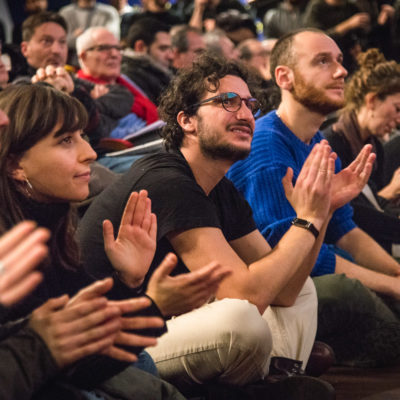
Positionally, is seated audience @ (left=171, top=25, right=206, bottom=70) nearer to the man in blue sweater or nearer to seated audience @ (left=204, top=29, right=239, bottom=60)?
seated audience @ (left=204, top=29, right=239, bottom=60)

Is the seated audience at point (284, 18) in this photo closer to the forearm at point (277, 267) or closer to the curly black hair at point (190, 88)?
the curly black hair at point (190, 88)

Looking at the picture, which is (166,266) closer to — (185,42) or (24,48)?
(24,48)

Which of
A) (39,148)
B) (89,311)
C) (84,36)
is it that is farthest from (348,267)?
(84,36)

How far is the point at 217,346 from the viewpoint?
1.96 m

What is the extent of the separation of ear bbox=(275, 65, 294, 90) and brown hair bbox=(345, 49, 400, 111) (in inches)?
31.3

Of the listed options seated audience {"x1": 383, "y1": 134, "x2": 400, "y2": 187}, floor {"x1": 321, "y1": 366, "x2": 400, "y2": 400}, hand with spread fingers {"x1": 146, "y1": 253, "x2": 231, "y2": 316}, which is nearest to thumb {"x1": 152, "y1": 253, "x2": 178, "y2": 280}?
hand with spread fingers {"x1": 146, "y1": 253, "x2": 231, "y2": 316}

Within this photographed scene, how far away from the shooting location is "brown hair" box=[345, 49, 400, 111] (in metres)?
3.84

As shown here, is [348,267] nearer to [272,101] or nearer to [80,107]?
[272,101]

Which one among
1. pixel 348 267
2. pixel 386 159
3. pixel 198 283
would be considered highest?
pixel 198 283

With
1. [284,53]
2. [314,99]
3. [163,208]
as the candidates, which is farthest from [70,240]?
[284,53]

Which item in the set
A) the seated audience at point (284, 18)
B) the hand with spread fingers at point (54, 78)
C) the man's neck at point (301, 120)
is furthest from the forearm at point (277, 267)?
the seated audience at point (284, 18)

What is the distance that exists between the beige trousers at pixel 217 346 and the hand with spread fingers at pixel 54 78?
1.20 metres

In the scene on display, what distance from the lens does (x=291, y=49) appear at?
3.21 metres

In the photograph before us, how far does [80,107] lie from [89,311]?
0.62 m
